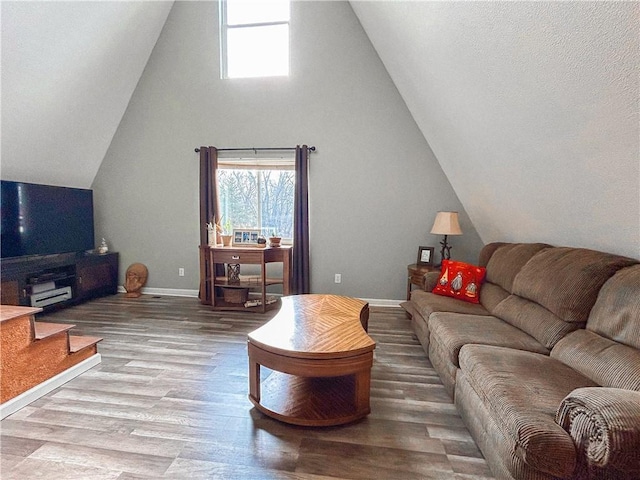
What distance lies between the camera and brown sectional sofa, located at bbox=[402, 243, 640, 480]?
112cm

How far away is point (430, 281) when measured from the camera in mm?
3201

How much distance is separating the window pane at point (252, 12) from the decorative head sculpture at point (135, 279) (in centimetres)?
353

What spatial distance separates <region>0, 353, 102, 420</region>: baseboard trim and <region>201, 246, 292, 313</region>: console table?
155 cm

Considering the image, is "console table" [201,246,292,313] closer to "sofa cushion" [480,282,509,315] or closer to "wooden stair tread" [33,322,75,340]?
"wooden stair tread" [33,322,75,340]

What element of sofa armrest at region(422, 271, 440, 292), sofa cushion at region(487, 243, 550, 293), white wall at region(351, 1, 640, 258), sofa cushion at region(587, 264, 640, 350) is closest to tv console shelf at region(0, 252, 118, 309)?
sofa armrest at region(422, 271, 440, 292)

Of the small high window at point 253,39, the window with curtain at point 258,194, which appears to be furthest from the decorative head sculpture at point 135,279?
the small high window at point 253,39

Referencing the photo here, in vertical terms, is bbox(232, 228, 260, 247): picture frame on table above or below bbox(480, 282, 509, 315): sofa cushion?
above

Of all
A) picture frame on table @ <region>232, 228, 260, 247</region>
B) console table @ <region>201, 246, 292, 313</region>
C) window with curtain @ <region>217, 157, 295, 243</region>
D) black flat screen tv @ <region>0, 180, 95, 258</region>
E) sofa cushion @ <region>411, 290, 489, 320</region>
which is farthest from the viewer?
window with curtain @ <region>217, 157, 295, 243</region>

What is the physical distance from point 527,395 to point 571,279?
0.88m

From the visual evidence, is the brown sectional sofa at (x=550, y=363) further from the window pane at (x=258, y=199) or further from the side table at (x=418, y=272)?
the window pane at (x=258, y=199)

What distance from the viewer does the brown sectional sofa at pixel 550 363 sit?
1122mm

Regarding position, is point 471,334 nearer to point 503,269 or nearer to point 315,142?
point 503,269

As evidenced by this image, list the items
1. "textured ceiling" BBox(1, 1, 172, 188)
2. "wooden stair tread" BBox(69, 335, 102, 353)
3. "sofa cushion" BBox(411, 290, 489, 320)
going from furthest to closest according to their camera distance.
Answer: "textured ceiling" BBox(1, 1, 172, 188) → "sofa cushion" BBox(411, 290, 489, 320) → "wooden stair tread" BBox(69, 335, 102, 353)

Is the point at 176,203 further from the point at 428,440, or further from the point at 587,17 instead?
the point at 587,17
